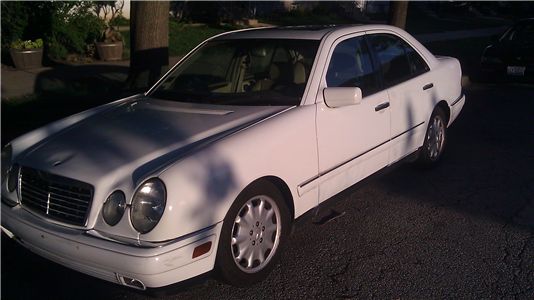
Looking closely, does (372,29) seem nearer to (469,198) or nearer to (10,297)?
(469,198)

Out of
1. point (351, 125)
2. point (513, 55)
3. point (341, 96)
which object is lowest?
point (351, 125)

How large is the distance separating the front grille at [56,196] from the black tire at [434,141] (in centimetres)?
333

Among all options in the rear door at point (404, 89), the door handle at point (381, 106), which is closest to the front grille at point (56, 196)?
the door handle at point (381, 106)

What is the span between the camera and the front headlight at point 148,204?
2730 mm

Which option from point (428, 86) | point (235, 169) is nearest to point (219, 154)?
point (235, 169)

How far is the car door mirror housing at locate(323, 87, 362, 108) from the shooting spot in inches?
143

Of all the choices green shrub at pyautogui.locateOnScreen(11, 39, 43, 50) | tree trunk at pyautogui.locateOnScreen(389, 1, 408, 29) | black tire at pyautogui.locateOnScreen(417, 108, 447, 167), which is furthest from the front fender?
tree trunk at pyautogui.locateOnScreen(389, 1, 408, 29)

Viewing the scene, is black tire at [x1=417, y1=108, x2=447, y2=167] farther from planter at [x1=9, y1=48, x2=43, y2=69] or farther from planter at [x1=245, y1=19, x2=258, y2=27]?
planter at [x1=245, y1=19, x2=258, y2=27]

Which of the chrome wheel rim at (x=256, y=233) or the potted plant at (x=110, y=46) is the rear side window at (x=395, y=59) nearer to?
the chrome wheel rim at (x=256, y=233)

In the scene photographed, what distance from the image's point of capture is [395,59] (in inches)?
186

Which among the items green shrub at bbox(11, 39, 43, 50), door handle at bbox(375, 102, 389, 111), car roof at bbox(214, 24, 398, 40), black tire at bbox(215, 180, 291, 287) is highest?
car roof at bbox(214, 24, 398, 40)

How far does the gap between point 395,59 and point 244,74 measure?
1.38 m

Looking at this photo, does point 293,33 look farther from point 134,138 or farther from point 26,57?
point 26,57

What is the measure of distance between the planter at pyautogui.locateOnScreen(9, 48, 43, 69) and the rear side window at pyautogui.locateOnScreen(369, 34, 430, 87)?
26.7ft
